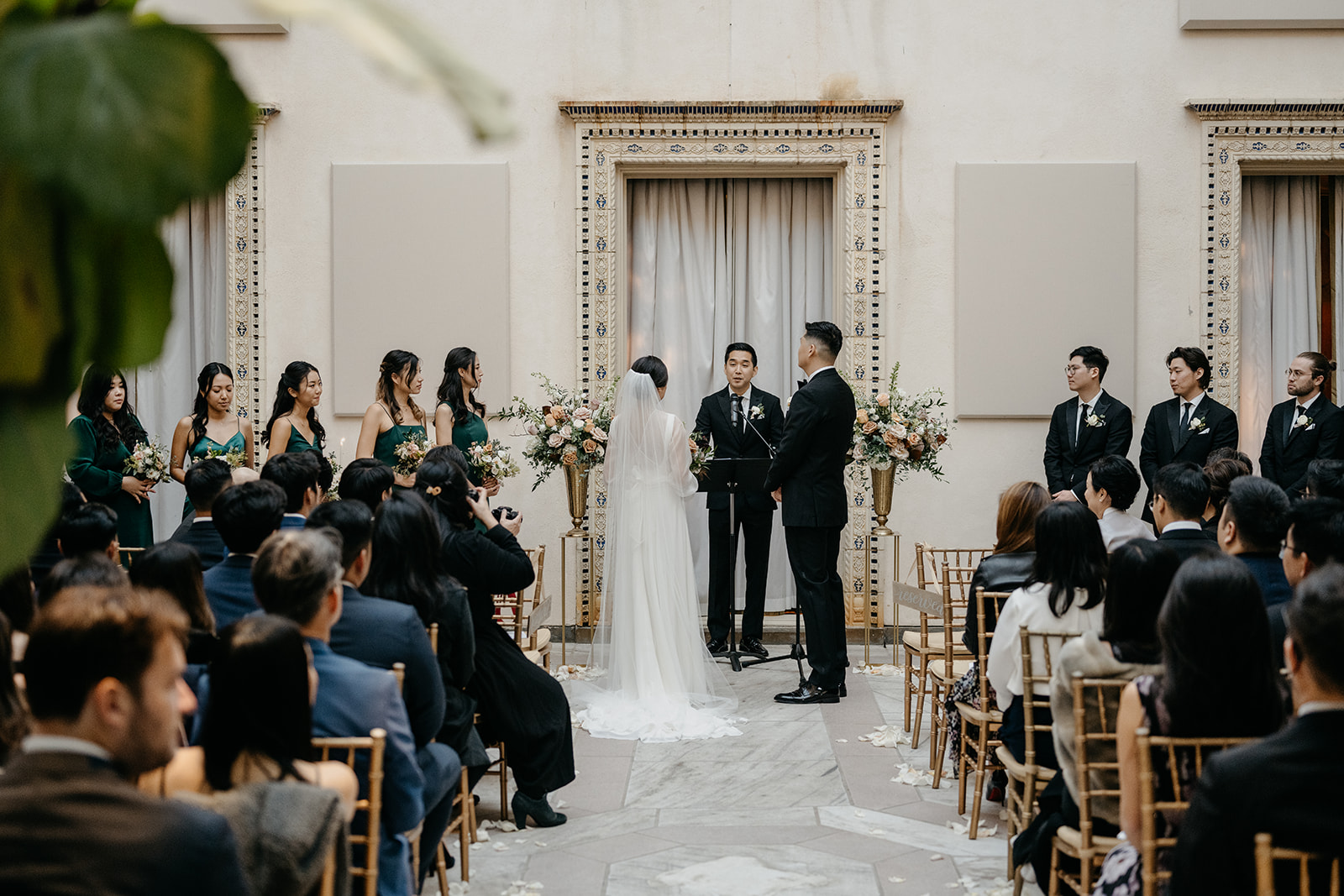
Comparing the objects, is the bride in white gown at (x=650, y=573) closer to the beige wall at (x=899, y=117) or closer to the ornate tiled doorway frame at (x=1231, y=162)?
the beige wall at (x=899, y=117)

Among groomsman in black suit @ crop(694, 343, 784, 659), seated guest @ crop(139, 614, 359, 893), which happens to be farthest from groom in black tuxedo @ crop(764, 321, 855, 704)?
seated guest @ crop(139, 614, 359, 893)

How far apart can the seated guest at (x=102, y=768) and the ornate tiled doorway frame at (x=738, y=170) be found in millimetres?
6771

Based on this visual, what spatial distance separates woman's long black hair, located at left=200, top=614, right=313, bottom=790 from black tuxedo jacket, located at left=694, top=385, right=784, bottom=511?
20.1 ft

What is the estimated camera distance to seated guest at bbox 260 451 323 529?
488cm

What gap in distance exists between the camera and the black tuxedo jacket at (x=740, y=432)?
27.1 feet

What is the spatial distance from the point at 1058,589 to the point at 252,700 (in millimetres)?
2833

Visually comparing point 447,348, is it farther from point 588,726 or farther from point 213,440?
point 588,726

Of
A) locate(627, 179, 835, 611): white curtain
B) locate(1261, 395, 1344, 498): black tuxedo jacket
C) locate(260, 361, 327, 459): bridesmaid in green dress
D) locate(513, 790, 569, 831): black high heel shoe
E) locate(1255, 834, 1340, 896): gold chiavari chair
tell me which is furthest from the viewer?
locate(627, 179, 835, 611): white curtain

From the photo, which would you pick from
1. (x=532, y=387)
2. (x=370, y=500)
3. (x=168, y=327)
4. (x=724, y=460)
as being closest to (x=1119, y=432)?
(x=724, y=460)

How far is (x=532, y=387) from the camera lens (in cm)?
858

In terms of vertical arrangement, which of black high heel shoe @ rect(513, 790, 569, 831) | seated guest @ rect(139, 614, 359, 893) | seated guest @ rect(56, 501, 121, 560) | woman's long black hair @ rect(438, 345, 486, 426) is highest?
woman's long black hair @ rect(438, 345, 486, 426)

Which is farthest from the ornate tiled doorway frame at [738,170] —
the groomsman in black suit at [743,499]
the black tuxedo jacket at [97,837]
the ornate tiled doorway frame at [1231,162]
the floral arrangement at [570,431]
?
the black tuxedo jacket at [97,837]

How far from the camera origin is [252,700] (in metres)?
2.20

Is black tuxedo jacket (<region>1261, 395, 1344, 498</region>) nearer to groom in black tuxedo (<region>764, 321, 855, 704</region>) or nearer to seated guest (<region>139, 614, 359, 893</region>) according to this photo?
groom in black tuxedo (<region>764, 321, 855, 704</region>)
